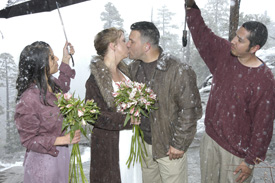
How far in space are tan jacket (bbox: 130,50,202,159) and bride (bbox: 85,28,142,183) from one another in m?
0.36

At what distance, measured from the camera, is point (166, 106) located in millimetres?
3213

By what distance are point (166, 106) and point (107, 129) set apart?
751 millimetres

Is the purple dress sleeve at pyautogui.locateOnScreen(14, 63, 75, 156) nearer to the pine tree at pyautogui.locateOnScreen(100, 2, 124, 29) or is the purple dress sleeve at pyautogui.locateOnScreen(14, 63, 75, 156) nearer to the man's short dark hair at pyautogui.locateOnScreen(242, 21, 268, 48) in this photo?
the man's short dark hair at pyautogui.locateOnScreen(242, 21, 268, 48)

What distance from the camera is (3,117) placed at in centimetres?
2789

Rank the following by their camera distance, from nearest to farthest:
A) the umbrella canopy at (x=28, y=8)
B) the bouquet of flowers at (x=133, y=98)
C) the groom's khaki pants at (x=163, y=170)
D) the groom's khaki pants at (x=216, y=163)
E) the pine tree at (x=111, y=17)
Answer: the bouquet of flowers at (x=133, y=98), the groom's khaki pants at (x=216, y=163), the groom's khaki pants at (x=163, y=170), the umbrella canopy at (x=28, y=8), the pine tree at (x=111, y=17)

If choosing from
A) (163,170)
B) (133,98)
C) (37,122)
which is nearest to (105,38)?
(133,98)

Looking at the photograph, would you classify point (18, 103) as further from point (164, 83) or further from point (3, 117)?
point (3, 117)

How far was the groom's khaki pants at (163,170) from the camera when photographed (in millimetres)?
3219

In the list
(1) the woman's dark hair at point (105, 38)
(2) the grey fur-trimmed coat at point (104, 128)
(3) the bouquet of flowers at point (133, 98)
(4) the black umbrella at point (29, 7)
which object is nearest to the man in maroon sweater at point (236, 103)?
(3) the bouquet of flowers at point (133, 98)

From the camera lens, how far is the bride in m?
3.12

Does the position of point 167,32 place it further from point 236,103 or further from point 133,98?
point 133,98

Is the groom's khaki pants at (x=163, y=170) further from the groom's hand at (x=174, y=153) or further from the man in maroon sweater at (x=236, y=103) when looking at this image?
the man in maroon sweater at (x=236, y=103)

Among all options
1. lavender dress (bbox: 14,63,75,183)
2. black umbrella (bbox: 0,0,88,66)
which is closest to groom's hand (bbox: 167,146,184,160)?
lavender dress (bbox: 14,63,75,183)

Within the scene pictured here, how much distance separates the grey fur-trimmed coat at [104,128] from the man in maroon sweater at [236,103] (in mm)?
1070
